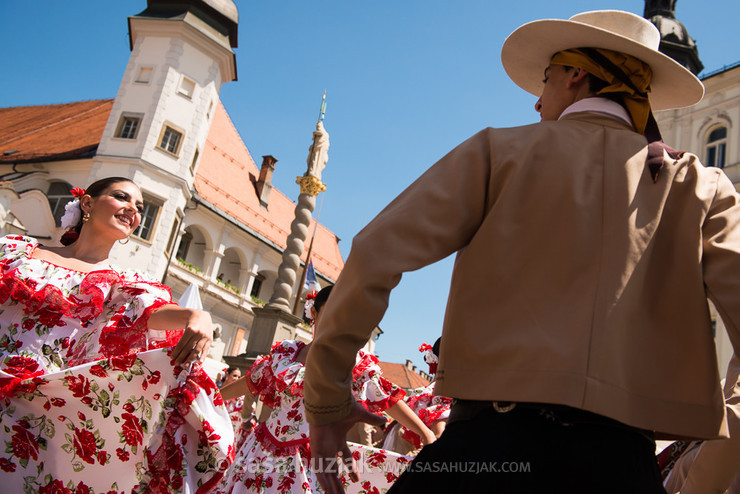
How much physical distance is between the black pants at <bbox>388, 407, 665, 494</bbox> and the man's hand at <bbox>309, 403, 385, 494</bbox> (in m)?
0.21

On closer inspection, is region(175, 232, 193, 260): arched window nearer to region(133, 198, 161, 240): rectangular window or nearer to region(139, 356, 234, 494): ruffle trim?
region(133, 198, 161, 240): rectangular window

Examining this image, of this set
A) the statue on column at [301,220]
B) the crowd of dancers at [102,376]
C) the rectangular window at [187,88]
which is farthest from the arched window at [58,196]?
the crowd of dancers at [102,376]

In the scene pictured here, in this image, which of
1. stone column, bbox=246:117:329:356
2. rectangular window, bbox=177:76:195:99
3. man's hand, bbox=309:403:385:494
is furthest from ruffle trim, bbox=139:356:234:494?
rectangular window, bbox=177:76:195:99

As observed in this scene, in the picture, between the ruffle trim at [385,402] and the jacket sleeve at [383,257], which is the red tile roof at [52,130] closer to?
the ruffle trim at [385,402]

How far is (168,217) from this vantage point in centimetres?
2961

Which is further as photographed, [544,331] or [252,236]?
[252,236]

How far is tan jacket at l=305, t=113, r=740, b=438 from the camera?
5.46 ft

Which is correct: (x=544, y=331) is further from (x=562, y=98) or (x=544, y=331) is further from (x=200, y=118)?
(x=200, y=118)

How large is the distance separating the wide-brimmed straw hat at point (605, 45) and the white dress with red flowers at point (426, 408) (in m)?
4.43

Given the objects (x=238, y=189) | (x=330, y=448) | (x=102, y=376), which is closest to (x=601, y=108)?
(x=330, y=448)

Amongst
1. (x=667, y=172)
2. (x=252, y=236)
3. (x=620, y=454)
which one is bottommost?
(x=620, y=454)

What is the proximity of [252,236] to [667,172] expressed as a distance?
3962 centimetres

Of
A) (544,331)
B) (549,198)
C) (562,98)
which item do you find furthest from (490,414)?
(562,98)

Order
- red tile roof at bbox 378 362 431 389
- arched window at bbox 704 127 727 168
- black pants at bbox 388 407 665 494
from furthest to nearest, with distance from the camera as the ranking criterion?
red tile roof at bbox 378 362 431 389
arched window at bbox 704 127 727 168
black pants at bbox 388 407 665 494
